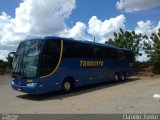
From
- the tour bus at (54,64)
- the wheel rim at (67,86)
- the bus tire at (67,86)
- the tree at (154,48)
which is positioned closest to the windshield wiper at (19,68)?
the tour bus at (54,64)

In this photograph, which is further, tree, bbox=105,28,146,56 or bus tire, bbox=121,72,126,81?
tree, bbox=105,28,146,56

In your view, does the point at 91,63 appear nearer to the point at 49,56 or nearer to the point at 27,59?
the point at 49,56

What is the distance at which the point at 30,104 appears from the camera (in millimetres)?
14539

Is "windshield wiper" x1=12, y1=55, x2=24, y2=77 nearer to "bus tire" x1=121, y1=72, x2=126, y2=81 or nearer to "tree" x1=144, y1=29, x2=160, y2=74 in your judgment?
"bus tire" x1=121, y1=72, x2=126, y2=81

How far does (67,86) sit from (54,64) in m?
2.00

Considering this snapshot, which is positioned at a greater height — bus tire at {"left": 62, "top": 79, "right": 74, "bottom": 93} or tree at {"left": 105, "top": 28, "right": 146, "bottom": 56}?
tree at {"left": 105, "top": 28, "right": 146, "bottom": 56}

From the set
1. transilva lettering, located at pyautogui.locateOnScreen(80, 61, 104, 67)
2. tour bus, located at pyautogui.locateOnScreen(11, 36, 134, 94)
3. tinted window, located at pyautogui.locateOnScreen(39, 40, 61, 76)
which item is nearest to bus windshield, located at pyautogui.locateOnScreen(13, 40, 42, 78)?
tour bus, located at pyautogui.locateOnScreen(11, 36, 134, 94)

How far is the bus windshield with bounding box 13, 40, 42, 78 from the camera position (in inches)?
637

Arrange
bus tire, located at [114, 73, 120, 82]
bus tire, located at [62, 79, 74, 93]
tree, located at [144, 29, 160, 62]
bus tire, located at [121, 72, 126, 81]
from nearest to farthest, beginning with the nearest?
bus tire, located at [62, 79, 74, 93] → bus tire, located at [114, 73, 120, 82] → bus tire, located at [121, 72, 126, 81] → tree, located at [144, 29, 160, 62]

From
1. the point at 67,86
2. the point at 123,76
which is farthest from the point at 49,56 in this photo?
the point at 123,76

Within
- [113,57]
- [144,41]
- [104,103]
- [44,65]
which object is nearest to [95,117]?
[104,103]

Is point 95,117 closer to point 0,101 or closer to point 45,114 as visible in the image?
point 45,114

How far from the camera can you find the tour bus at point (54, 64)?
637 inches

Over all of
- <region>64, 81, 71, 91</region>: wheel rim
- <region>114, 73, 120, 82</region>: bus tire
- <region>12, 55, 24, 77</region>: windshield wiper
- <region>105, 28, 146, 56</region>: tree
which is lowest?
<region>64, 81, 71, 91</region>: wheel rim
